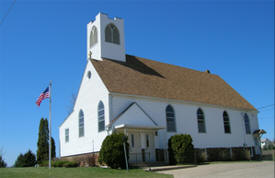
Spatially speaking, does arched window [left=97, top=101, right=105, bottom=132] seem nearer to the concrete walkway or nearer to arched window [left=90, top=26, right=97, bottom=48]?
the concrete walkway

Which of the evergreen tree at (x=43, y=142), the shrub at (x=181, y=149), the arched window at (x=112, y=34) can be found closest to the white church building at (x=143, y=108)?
the arched window at (x=112, y=34)

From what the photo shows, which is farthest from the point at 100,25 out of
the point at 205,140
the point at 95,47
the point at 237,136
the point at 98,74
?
the point at 237,136

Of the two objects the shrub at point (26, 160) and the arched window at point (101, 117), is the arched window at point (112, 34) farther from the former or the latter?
the shrub at point (26, 160)

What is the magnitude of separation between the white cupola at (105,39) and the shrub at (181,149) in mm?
10399

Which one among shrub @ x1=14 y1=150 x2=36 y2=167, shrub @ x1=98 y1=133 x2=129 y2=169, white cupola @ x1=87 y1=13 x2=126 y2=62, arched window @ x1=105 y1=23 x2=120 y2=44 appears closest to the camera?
shrub @ x1=98 y1=133 x2=129 y2=169

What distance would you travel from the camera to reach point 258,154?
1426 inches

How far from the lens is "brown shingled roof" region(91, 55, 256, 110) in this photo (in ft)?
87.7

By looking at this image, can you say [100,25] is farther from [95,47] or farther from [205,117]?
[205,117]

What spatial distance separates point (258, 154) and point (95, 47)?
2293cm

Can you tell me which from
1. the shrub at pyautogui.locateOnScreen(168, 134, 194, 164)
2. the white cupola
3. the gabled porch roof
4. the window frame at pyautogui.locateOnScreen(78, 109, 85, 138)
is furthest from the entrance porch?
the white cupola

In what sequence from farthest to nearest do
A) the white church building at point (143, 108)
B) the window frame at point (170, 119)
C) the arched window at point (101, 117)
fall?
the window frame at point (170, 119) < the arched window at point (101, 117) < the white church building at point (143, 108)

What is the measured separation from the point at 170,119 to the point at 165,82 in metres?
4.30

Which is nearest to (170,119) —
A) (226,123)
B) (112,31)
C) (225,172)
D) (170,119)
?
(170,119)

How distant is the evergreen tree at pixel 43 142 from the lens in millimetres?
33531
